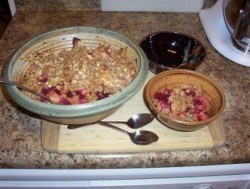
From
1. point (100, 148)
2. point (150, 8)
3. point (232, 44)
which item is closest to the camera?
point (100, 148)

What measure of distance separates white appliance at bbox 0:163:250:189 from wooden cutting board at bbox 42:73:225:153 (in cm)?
5

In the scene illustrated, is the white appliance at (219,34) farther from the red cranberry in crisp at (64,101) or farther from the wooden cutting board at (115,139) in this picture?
the red cranberry in crisp at (64,101)

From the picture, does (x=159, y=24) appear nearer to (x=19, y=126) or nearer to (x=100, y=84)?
(x=100, y=84)

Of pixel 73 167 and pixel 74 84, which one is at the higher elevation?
pixel 74 84

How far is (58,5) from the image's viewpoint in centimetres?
100

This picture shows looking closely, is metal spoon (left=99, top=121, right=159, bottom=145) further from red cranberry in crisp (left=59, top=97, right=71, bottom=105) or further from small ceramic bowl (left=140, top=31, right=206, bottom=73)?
small ceramic bowl (left=140, top=31, right=206, bottom=73)

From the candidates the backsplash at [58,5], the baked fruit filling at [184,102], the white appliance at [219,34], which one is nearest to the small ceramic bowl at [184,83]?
the baked fruit filling at [184,102]

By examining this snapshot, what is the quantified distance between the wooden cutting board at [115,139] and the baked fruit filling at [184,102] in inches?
1.4

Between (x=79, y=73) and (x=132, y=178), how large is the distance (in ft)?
0.88

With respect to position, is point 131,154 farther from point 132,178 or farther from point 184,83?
point 184,83

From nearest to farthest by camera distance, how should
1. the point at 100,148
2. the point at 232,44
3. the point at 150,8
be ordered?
the point at 100,148
the point at 232,44
the point at 150,8

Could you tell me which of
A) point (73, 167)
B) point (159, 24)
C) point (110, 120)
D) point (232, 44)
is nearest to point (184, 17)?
point (159, 24)

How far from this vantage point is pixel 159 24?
3.22 feet

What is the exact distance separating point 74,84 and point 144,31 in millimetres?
387
